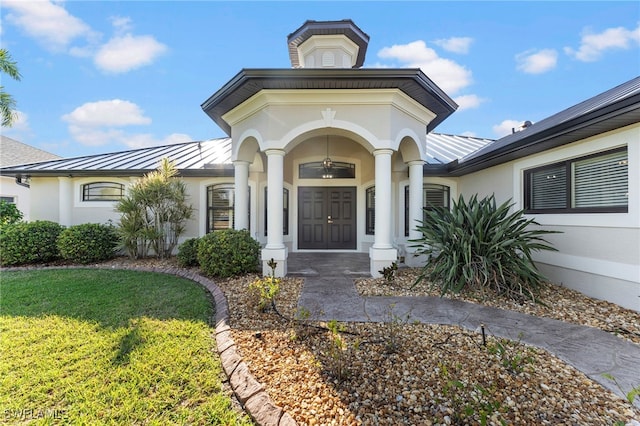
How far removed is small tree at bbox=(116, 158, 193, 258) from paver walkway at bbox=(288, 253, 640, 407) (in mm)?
4747

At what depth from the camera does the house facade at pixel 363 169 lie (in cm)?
490

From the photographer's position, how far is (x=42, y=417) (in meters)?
2.32

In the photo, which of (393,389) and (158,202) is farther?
(158,202)

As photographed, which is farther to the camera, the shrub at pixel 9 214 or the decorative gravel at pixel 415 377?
the shrub at pixel 9 214

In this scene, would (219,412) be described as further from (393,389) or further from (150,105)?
(150,105)

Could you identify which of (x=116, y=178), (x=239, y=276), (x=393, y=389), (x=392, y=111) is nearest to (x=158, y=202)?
(x=116, y=178)

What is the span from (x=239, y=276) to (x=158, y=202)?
12.7ft

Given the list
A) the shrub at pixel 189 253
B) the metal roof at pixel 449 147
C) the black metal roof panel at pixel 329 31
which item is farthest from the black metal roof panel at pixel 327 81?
the black metal roof panel at pixel 329 31

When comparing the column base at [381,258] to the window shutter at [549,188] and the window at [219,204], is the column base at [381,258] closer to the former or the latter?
the window shutter at [549,188]

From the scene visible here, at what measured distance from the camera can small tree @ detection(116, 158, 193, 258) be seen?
7.95 metres

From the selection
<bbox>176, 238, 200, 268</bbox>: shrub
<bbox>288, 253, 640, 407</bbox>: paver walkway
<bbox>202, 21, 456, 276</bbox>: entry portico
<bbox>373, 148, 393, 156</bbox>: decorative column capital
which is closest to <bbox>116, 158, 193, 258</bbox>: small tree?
<bbox>176, 238, 200, 268</bbox>: shrub

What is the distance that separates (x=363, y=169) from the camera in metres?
9.92

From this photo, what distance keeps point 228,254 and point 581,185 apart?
741cm

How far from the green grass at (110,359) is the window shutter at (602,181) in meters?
6.67
